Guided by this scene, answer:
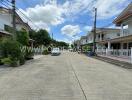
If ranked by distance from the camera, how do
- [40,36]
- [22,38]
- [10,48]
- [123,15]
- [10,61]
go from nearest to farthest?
[10,61] → [10,48] → [22,38] → [123,15] → [40,36]

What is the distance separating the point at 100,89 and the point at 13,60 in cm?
1072

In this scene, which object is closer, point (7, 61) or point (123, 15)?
point (7, 61)

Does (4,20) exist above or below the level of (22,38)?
above

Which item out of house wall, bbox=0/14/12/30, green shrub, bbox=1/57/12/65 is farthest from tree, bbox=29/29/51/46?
green shrub, bbox=1/57/12/65

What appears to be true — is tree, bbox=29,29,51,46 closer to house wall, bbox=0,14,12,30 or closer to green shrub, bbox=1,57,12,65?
house wall, bbox=0,14,12,30

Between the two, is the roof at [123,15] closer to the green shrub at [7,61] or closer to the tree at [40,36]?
the tree at [40,36]

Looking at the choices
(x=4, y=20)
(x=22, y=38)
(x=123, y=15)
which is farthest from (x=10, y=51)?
(x=123, y=15)

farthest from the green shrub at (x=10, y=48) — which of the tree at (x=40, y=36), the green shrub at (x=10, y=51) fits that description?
the tree at (x=40, y=36)

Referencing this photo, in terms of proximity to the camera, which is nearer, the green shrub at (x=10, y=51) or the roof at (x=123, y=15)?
the green shrub at (x=10, y=51)

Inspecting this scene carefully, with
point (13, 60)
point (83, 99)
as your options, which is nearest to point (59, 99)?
point (83, 99)

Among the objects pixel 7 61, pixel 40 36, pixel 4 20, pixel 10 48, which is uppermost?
pixel 4 20

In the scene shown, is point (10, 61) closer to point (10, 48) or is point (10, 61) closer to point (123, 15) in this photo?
point (10, 48)

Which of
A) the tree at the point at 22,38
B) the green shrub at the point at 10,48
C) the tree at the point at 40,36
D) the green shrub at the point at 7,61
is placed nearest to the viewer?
the green shrub at the point at 7,61

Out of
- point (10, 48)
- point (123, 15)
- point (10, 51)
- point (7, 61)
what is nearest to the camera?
point (7, 61)
